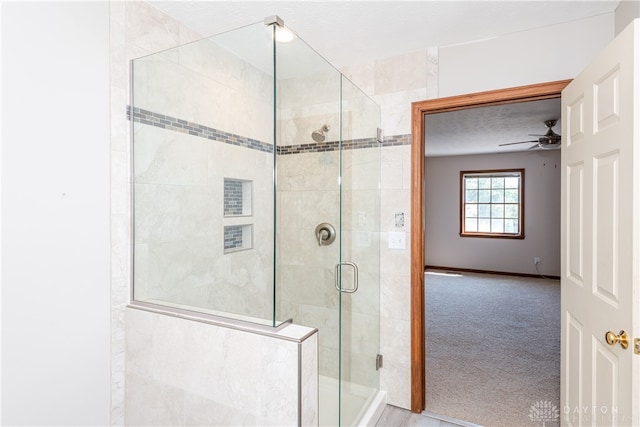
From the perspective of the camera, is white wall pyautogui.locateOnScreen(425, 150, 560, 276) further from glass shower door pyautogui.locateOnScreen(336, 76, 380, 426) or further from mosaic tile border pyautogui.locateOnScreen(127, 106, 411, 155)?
mosaic tile border pyautogui.locateOnScreen(127, 106, 411, 155)

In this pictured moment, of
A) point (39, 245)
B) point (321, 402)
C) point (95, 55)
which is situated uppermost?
point (95, 55)

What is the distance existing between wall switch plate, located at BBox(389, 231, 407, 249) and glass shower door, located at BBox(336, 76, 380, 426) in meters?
0.09

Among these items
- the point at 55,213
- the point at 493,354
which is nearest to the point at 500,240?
the point at 493,354

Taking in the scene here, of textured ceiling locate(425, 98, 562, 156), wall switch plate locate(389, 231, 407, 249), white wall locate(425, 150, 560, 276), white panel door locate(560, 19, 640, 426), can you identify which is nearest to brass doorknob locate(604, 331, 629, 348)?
white panel door locate(560, 19, 640, 426)

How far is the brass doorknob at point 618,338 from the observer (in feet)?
4.18

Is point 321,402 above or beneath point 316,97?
beneath

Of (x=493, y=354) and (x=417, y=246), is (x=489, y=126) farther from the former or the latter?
(x=417, y=246)

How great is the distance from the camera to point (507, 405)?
247 cm

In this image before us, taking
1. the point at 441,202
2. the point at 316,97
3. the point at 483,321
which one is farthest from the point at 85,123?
the point at 441,202

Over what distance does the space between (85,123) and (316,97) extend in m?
1.07

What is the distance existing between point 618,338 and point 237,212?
1681mm

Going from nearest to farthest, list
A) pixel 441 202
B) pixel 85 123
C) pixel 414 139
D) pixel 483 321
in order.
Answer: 1. pixel 85 123
2. pixel 414 139
3. pixel 483 321
4. pixel 441 202

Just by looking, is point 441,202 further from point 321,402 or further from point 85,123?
point 85,123

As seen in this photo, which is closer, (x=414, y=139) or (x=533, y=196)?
(x=414, y=139)
